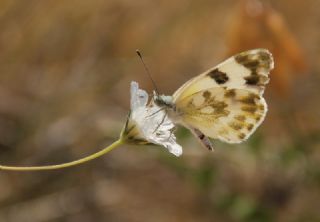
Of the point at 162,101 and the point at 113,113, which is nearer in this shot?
the point at 162,101

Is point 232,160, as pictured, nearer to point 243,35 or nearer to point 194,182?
point 194,182

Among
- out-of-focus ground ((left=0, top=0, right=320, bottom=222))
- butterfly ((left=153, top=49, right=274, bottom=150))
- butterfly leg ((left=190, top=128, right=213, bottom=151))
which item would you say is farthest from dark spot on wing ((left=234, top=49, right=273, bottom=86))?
out-of-focus ground ((left=0, top=0, right=320, bottom=222))

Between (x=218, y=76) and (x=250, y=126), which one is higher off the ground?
(x=218, y=76)

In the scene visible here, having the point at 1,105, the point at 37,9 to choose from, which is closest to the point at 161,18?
the point at 37,9

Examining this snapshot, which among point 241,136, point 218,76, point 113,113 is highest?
point 113,113

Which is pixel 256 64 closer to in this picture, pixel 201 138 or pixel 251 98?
pixel 251 98

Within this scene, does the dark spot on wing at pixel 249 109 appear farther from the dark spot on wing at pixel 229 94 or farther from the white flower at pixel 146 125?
the white flower at pixel 146 125

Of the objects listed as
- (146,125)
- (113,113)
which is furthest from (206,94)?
(113,113)
